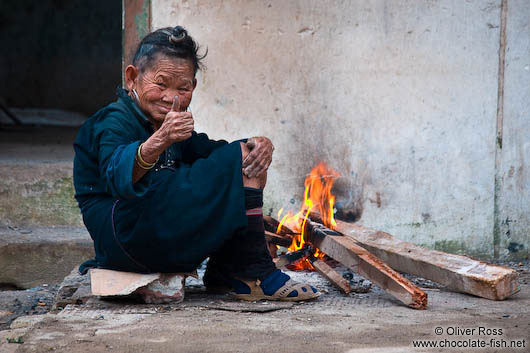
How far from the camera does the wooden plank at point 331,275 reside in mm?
3293

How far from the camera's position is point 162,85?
116 inches

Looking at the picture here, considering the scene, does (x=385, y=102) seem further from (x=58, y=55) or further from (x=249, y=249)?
(x=58, y=55)

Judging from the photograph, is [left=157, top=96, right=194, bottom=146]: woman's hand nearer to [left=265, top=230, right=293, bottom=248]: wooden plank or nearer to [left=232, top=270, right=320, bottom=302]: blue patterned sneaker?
[left=232, top=270, right=320, bottom=302]: blue patterned sneaker

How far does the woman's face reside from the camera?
9.63 feet

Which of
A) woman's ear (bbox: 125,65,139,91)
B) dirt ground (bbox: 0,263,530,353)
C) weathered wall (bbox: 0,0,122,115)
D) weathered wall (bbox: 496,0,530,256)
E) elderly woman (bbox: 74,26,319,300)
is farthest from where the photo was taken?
weathered wall (bbox: 0,0,122,115)

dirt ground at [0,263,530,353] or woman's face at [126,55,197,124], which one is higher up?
woman's face at [126,55,197,124]

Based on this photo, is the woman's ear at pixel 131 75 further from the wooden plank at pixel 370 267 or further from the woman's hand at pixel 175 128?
the wooden plank at pixel 370 267

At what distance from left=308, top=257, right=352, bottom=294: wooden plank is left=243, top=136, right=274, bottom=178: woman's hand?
0.79 meters

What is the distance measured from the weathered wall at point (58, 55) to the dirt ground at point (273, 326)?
8.55 metres

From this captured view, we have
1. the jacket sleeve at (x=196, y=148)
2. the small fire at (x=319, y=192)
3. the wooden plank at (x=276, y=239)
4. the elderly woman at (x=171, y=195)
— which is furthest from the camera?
the small fire at (x=319, y=192)

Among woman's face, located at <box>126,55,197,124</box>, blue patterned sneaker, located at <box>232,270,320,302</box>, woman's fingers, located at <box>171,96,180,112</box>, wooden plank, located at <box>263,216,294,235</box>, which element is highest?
woman's face, located at <box>126,55,197,124</box>

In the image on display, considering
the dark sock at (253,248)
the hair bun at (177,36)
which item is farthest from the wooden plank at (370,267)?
the hair bun at (177,36)

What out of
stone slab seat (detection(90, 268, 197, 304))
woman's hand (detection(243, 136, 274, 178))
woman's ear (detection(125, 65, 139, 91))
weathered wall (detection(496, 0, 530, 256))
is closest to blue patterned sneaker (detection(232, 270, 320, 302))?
stone slab seat (detection(90, 268, 197, 304))

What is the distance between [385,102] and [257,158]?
6.00 feet
